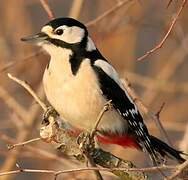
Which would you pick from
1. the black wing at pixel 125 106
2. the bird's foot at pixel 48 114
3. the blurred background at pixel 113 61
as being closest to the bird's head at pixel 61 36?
the black wing at pixel 125 106

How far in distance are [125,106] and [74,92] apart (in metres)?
0.30

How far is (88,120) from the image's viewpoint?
3.01 metres

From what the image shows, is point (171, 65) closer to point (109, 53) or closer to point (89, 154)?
point (109, 53)

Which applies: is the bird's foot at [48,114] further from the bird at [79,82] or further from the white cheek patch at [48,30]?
the white cheek patch at [48,30]

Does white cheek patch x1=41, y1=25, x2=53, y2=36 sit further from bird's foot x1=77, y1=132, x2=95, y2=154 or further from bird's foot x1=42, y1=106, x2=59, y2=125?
bird's foot x1=77, y1=132, x2=95, y2=154

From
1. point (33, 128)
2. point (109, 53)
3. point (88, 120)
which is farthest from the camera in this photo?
point (109, 53)

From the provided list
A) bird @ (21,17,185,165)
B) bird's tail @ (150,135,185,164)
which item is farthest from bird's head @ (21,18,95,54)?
bird's tail @ (150,135,185,164)

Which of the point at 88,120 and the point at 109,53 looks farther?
the point at 109,53

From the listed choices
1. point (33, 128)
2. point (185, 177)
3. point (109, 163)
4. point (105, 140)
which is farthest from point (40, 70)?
point (185, 177)

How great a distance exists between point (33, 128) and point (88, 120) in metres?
0.94

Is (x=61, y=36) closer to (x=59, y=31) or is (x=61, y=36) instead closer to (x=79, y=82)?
(x=59, y=31)

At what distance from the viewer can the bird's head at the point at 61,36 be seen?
9.64 feet

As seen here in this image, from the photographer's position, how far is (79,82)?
9.63 feet

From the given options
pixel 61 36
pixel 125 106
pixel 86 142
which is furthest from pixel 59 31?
pixel 86 142
